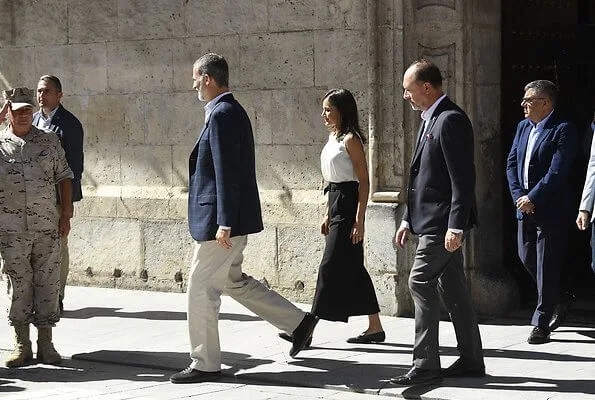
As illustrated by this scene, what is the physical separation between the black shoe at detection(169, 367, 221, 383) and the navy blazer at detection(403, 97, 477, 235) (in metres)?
1.53

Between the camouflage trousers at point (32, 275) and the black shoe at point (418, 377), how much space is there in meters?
2.48

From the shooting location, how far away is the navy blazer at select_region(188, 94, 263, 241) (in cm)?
816

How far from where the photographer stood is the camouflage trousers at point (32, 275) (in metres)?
8.92

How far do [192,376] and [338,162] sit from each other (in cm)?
183

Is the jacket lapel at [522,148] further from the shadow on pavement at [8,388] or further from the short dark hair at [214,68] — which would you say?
the shadow on pavement at [8,388]

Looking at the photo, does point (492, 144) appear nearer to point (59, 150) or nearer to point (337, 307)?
point (337, 307)

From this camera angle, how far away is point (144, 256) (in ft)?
40.6

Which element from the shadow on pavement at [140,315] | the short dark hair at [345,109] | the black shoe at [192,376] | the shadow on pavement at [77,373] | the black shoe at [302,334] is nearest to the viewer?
the black shoe at [192,376]

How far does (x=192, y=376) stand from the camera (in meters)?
8.27

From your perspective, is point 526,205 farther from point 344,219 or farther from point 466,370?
point 466,370

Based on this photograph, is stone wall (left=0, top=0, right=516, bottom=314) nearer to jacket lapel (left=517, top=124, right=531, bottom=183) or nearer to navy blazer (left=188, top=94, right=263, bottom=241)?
jacket lapel (left=517, top=124, right=531, bottom=183)

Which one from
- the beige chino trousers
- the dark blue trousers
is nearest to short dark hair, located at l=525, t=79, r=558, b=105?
the dark blue trousers

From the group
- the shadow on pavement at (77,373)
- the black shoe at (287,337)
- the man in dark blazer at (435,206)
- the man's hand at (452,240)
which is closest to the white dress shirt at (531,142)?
the man in dark blazer at (435,206)

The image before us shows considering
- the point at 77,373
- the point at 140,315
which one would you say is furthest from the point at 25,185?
the point at 140,315
